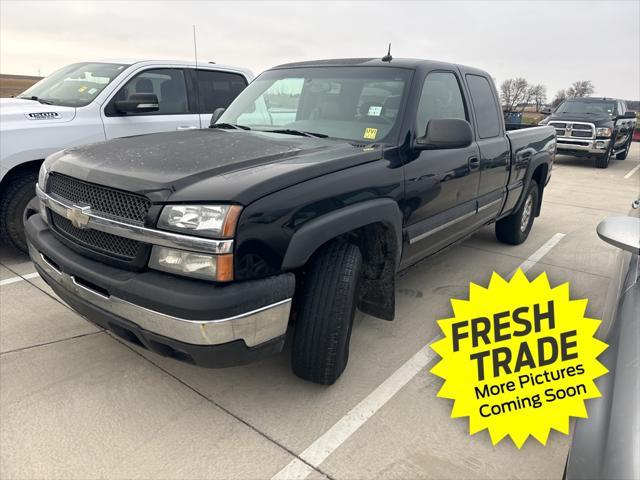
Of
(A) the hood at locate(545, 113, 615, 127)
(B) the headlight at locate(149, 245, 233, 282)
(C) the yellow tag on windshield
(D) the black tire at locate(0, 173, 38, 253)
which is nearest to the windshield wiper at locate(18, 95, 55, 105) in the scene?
(D) the black tire at locate(0, 173, 38, 253)

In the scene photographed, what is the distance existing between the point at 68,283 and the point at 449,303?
272 centimetres

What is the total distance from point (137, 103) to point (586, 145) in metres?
12.5

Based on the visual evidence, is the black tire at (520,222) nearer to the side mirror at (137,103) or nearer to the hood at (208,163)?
the hood at (208,163)

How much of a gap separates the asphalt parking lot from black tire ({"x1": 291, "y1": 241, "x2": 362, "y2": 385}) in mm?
278

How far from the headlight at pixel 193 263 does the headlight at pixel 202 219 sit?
0.09 meters

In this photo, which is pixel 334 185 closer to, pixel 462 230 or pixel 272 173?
pixel 272 173

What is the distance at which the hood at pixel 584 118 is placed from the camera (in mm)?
12906

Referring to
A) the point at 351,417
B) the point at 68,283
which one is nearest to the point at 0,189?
the point at 68,283

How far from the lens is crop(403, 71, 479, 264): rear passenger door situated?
2955 millimetres

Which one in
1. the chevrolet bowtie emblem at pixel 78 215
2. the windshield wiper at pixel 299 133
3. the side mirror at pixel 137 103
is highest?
the side mirror at pixel 137 103

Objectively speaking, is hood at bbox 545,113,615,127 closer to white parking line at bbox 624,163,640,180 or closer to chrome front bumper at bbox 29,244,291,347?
white parking line at bbox 624,163,640,180

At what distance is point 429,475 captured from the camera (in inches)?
79.7

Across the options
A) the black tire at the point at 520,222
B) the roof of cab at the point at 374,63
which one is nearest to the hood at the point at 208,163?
the roof of cab at the point at 374,63

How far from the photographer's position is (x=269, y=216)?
202 cm
